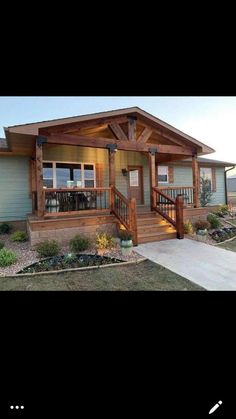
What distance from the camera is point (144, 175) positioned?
11.3 m

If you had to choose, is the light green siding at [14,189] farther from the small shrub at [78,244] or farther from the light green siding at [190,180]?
the light green siding at [190,180]

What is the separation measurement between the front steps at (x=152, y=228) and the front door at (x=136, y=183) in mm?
2689

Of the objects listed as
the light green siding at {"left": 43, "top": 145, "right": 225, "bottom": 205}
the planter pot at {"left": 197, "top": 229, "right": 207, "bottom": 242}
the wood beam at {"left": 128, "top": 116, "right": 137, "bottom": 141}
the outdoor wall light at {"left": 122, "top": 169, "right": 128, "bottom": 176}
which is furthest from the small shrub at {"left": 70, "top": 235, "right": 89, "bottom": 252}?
the outdoor wall light at {"left": 122, "top": 169, "right": 128, "bottom": 176}

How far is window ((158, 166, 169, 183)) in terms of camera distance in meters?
12.2

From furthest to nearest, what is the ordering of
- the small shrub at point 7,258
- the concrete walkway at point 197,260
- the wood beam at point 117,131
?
the wood beam at point 117,131
the small shrub at point 7,258
the concrete walkway at point 197,260

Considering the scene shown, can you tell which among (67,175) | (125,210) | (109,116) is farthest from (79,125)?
(125,210)

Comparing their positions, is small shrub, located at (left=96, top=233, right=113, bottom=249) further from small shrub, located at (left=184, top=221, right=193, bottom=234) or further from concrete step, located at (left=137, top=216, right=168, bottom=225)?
small shrub, located at (left=184, top=221, right=193, bottom=234)

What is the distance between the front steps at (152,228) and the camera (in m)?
7.38

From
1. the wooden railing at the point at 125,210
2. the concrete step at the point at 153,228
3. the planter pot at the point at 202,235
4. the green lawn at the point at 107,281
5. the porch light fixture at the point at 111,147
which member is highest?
the porch light fixture at the point at 111,147

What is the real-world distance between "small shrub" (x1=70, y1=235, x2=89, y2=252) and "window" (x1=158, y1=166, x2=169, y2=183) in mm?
6968

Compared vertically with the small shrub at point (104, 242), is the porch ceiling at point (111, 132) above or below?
above

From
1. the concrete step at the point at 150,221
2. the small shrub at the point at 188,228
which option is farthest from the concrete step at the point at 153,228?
the small shrub at the point at 188,228

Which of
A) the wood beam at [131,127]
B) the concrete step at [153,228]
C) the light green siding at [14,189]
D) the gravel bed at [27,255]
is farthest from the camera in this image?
the light green siding at [14,189]
